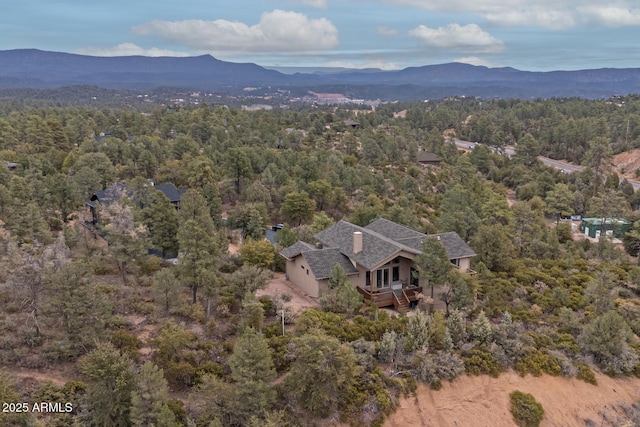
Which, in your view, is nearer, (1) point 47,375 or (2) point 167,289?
(1) point 47,375

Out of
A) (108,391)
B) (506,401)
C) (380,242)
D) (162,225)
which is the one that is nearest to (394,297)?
(380,242)

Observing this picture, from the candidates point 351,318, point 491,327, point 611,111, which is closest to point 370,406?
point 351,318

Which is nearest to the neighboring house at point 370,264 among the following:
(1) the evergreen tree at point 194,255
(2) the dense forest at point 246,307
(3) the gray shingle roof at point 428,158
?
(2) the dense forest at point 246,307

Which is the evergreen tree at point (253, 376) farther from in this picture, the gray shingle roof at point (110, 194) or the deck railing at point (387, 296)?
the gray shingle roof at point (110, 194)

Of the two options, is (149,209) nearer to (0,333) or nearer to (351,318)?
(0,333)

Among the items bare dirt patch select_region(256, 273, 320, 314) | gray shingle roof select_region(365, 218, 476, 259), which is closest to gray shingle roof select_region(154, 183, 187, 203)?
bare dirt patch select_region(256, 273, 320, 314)

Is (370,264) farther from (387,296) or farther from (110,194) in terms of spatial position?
(110,194)
